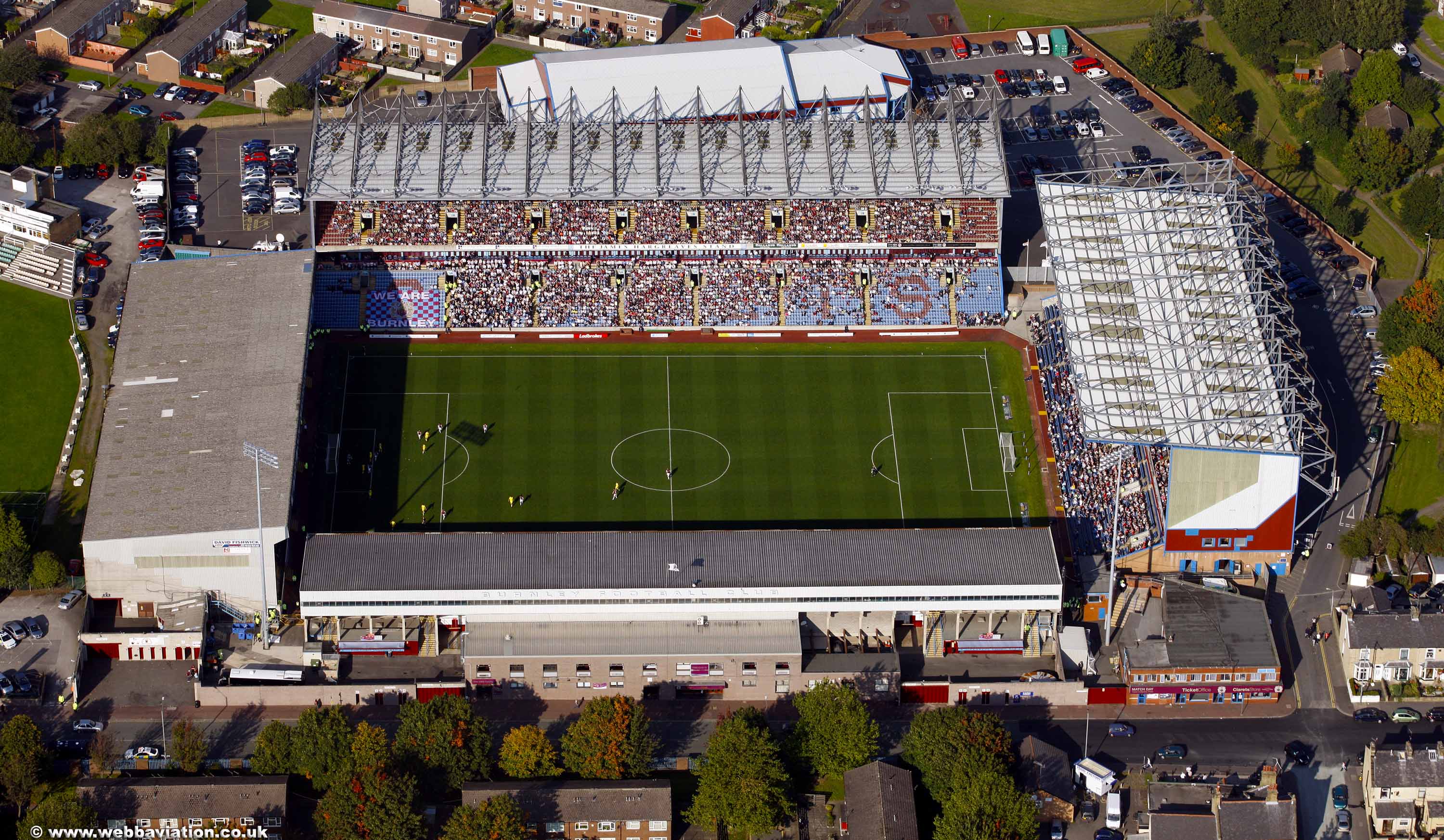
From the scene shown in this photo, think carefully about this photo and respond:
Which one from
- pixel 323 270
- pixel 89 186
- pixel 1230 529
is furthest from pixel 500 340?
pixel 1230 529

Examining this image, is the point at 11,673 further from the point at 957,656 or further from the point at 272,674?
the point at 957,656

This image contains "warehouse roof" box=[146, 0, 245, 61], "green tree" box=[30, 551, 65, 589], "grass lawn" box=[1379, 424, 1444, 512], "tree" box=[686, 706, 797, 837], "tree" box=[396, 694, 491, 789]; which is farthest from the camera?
"warehouse roof" box=[146, 0, 245, 61]

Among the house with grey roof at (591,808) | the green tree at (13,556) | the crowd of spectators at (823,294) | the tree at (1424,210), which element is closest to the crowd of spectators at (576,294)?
the crowd of spectators at (823,294)

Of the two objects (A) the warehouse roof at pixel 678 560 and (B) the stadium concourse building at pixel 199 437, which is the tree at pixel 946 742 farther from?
(B) the stadium concourse building at pixel 199 437

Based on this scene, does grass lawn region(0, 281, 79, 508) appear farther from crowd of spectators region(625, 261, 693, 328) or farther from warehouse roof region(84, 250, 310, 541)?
crowd of spectators region(625, 261, 693, 328)

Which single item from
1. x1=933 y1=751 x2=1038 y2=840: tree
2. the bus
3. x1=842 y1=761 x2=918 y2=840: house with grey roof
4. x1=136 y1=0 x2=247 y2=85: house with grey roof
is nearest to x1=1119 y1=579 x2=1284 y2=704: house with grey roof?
x1=933 y1=751 x2=1038 y2=840: tree
